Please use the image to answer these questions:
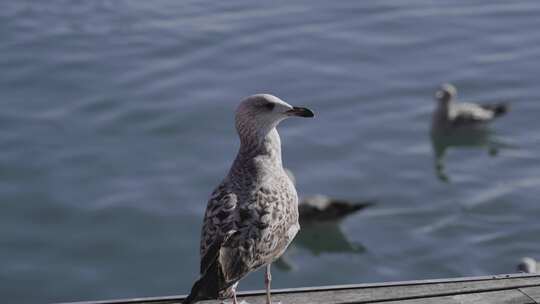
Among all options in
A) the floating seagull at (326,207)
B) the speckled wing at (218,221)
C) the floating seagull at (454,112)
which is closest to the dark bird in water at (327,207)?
the floating seagull at (326,207)

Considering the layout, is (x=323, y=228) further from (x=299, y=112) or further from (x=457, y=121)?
(x=299, y=112)

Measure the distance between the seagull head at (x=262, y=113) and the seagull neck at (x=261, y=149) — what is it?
0.03 meters

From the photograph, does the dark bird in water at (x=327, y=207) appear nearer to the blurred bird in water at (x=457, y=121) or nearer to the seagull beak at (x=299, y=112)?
the blurred bird in water at (x=457, y=121)

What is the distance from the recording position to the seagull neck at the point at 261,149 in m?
6.05

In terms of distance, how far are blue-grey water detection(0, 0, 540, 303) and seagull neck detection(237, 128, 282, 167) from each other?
4907 millimetres

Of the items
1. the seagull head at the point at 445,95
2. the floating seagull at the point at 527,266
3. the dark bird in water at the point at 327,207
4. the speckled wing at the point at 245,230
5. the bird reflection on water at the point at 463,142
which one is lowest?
the floating seagull at the point at 527,266

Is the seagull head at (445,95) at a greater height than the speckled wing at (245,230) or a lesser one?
greater

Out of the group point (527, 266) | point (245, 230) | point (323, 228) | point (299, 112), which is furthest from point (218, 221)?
point (323, 228)

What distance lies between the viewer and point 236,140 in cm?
1365

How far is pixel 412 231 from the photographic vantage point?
12.0m

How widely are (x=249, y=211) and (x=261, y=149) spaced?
1.96 ft

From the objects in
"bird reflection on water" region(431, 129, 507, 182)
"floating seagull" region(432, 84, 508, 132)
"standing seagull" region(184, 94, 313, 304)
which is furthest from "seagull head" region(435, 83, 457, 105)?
"standing seagull" region(184, 94, 313, 304)

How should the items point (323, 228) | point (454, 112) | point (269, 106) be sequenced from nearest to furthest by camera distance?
point (269, 106) < point (323, 228) < point (454, 112)

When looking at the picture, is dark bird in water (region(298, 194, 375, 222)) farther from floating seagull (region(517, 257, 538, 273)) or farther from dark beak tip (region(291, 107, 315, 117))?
dark beak tip (region(291, 107, 315, 117))
